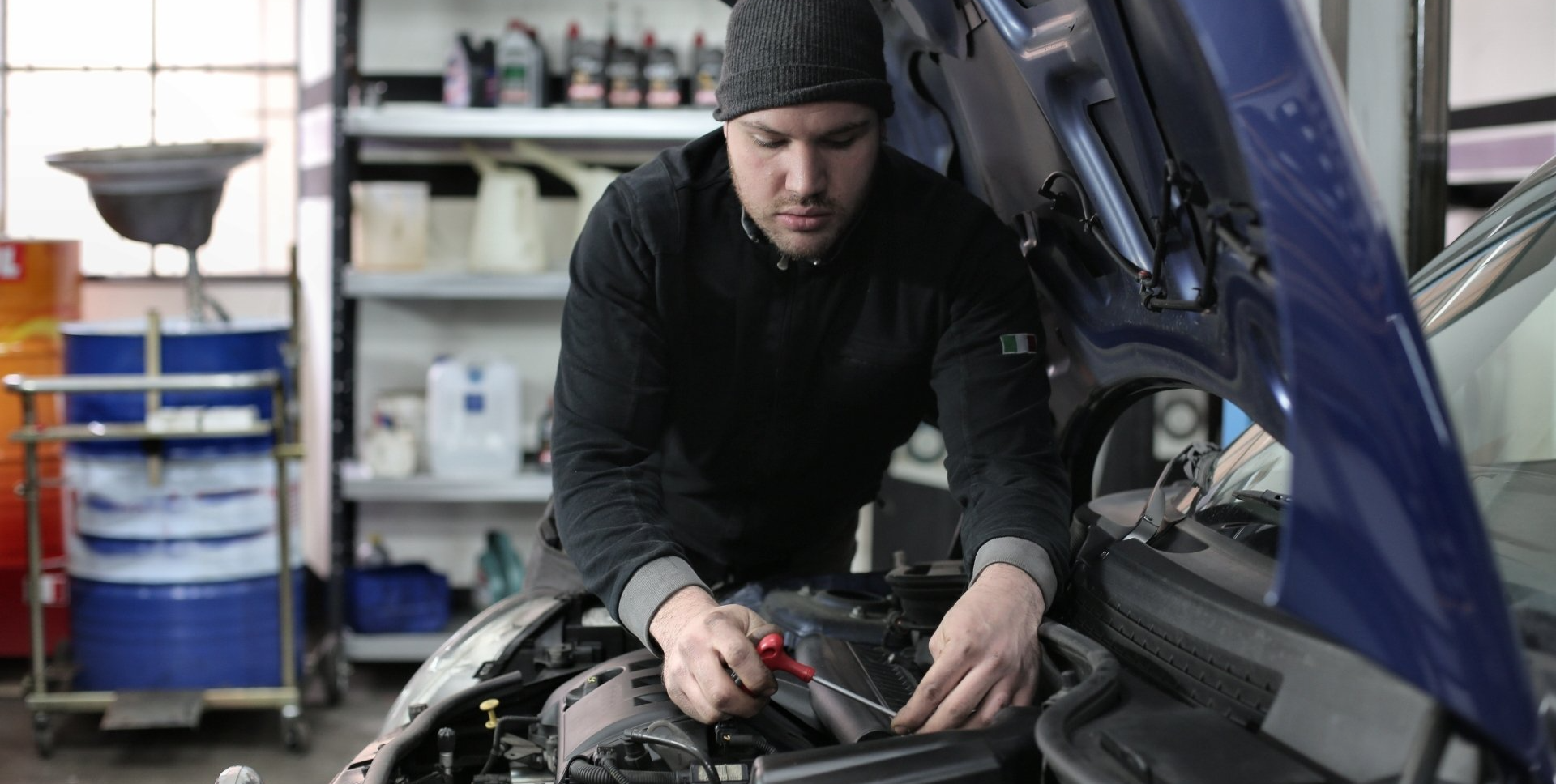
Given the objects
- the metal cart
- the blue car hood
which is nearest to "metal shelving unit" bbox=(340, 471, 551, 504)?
the metal cart

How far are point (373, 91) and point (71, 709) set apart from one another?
1.85 m

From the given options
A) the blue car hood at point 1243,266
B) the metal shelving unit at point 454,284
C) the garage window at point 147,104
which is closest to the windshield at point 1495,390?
the blue car hood at point 1243,266

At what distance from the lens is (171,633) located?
341cm

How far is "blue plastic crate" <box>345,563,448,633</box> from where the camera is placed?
13.3ft

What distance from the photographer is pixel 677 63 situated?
4.23m

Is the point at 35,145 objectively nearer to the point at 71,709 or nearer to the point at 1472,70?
the point at 71,709

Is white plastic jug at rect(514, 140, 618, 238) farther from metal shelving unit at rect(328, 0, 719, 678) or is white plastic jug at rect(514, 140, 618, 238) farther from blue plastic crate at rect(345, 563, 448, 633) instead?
blue plastic crate at rect(345, 563, 448, 633)

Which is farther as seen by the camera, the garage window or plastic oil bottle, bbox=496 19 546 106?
the garage window

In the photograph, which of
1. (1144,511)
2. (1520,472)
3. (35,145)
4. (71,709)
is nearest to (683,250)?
(1144,511)

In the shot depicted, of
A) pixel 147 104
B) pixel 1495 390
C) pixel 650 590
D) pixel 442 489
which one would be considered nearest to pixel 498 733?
pixel 650 590

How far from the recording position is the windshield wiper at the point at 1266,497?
1259 millimetres

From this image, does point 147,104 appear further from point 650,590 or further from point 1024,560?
point 1024,560

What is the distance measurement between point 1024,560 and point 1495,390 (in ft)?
1.50

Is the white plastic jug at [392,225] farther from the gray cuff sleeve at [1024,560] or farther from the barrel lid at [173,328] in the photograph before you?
the gray cuff sleeve at [1024,560]
